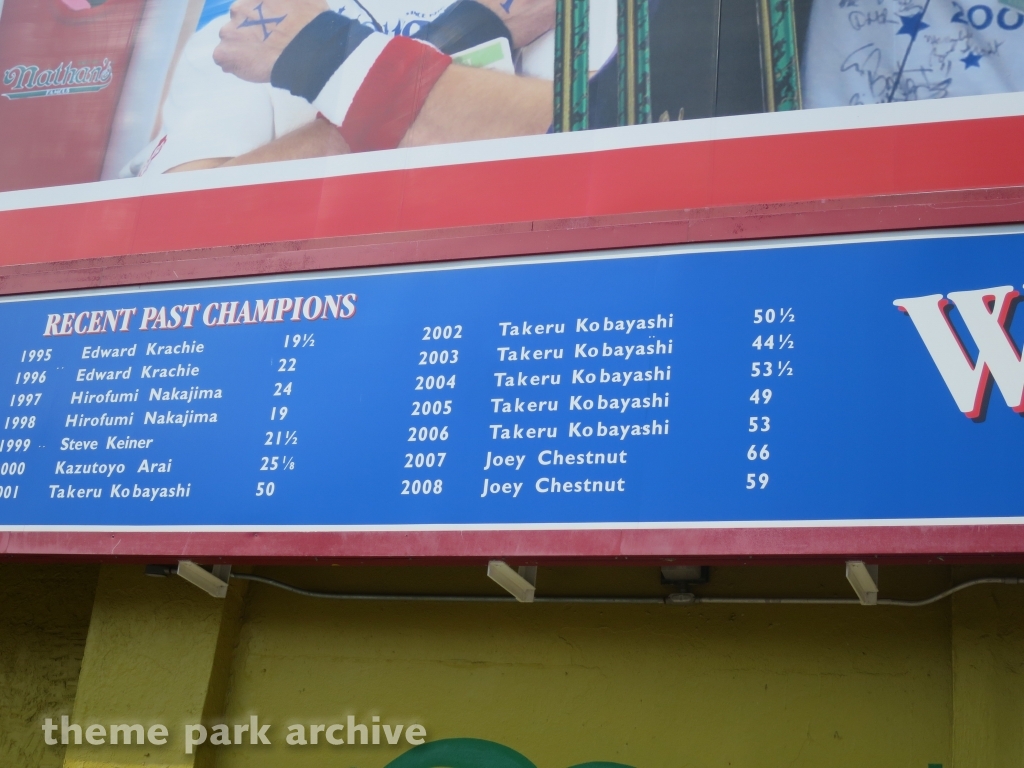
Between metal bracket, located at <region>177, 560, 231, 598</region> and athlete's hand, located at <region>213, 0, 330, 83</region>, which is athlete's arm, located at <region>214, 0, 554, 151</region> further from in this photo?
metal bracket, located at <region>177, 560, 231, 598</region>

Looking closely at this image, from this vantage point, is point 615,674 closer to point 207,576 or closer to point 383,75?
point 207,576

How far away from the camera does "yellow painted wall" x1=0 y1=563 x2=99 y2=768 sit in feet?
19.6

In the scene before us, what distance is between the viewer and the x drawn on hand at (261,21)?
22.4 ft

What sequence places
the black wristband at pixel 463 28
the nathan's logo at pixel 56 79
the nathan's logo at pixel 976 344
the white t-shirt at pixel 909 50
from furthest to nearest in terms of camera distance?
the nathan's logo at pixel 56 79, the black wristband at pixel 463 28, the white t-shirt at pixel 909 50, the nathan's logo at pixel 976 344

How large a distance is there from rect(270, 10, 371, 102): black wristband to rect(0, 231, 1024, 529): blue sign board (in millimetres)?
1737

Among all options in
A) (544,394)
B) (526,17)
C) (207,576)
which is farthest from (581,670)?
(526,17)

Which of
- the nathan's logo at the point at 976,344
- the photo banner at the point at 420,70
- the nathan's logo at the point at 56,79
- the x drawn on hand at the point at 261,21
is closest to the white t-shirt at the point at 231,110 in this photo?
the photo banner at the point at 420,70

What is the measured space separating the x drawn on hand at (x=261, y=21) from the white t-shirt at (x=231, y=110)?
30 cm

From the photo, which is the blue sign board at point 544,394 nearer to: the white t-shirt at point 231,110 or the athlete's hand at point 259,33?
the white t-shirt at point 231,110

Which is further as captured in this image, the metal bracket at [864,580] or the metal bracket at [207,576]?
the metal bracket at [207,576]

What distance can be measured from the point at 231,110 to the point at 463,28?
4.70 feet

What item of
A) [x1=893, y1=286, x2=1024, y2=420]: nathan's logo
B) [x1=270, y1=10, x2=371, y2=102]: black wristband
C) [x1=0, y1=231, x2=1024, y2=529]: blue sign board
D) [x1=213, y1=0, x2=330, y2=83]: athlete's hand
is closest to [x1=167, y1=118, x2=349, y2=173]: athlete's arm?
[x1=270, y1=10, x2=371, y2=102]: black wristband

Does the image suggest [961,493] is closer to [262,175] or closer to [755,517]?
[755,517]

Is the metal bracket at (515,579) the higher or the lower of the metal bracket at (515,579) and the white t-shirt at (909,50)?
the lower
